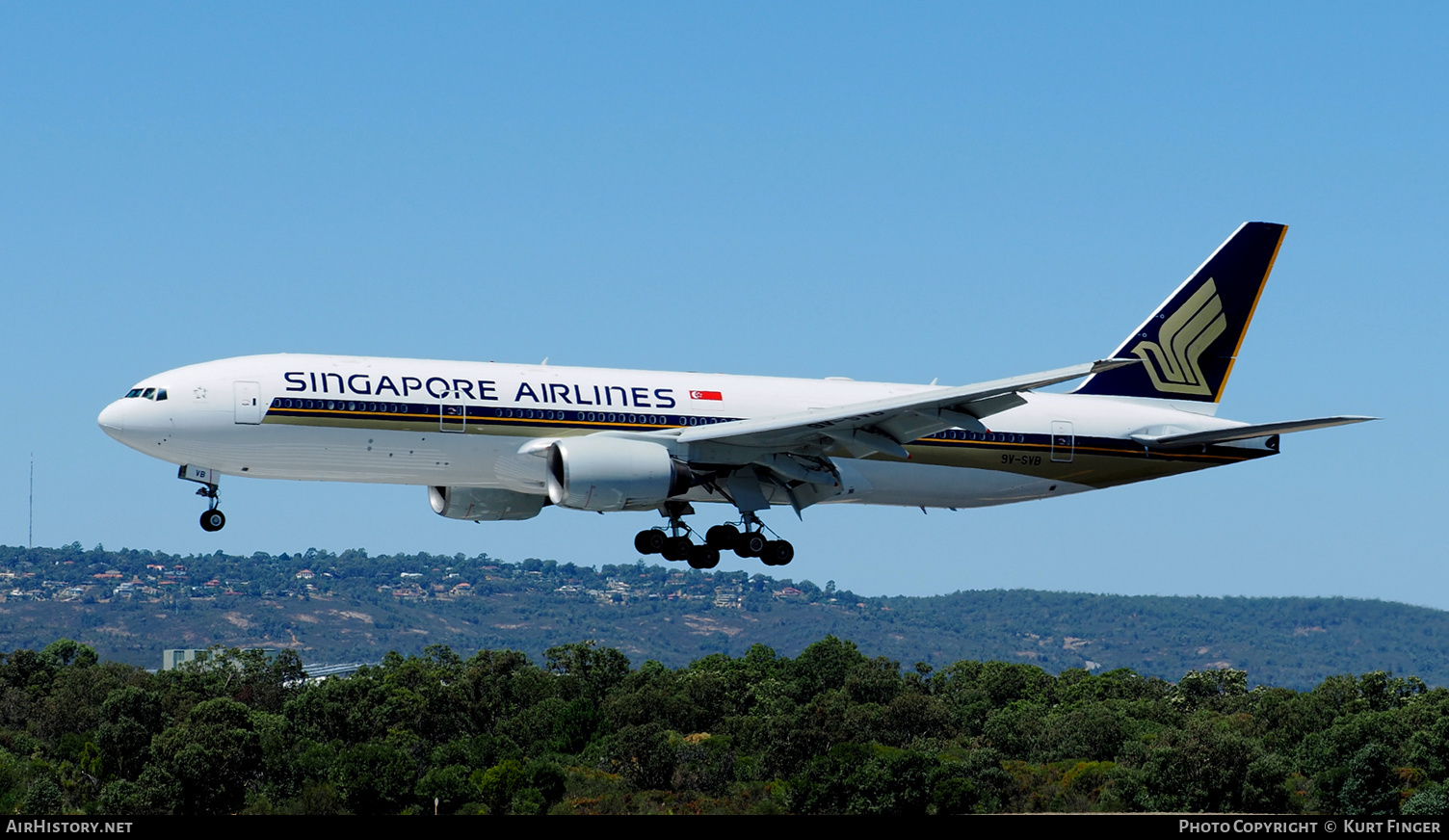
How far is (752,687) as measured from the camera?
157m

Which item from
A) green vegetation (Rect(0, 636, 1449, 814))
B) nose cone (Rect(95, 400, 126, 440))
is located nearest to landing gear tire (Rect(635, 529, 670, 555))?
nose cone (Rect(95, 400, 126, 440))

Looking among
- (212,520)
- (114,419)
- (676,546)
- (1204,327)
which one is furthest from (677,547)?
(1204,327)

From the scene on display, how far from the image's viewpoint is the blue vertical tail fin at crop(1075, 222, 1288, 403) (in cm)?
5275

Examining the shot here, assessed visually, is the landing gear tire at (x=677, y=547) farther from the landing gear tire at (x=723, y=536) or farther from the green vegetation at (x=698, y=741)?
the green vegetation at (x=698, y=741)

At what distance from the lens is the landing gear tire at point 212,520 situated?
42.8 m

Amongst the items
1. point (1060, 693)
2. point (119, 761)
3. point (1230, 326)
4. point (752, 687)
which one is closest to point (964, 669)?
point (1060, 693)

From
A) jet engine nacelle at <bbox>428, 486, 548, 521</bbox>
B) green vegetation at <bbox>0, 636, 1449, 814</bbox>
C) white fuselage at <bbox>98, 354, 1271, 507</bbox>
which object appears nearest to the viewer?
white fuselage at <bbox>98, 354, 1271, 507</bbox>

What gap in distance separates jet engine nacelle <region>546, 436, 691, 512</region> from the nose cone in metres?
10.9

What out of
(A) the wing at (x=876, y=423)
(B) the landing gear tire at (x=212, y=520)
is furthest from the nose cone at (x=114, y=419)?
(A) the wing at (x=876, y=423)

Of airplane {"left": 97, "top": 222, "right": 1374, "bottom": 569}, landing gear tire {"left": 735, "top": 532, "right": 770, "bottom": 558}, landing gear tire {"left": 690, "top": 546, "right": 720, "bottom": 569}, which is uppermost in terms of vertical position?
airplane {"left": 97, "top": 222, "right": 1374, "bottom": 569}

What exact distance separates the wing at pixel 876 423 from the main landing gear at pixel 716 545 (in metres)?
2.47

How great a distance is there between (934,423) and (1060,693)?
433 feet

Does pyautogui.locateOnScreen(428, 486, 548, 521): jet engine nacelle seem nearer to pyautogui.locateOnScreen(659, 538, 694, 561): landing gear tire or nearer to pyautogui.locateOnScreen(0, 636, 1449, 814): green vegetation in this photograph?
pyautogui.locateOnScreen(659, 538, 694, 561): landing gear tire

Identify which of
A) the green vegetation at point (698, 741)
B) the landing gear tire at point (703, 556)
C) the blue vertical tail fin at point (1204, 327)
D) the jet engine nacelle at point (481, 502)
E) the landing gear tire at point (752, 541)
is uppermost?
the blue vertical tail fin at point (1204, 327)
